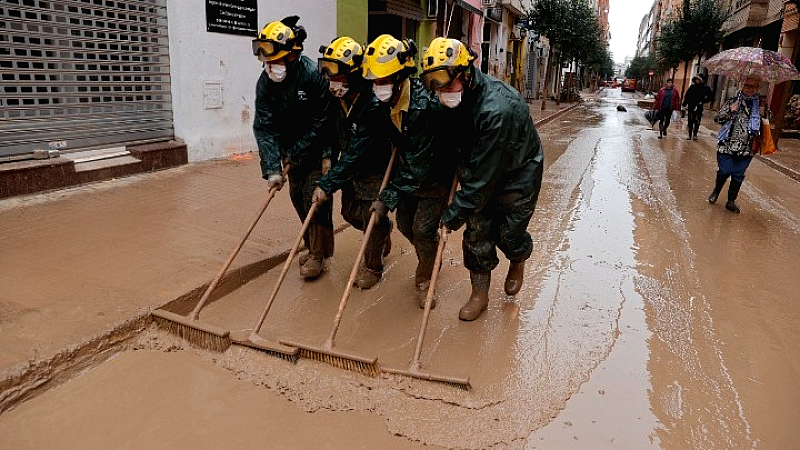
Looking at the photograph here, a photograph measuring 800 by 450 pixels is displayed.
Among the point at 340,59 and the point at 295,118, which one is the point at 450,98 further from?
the point at 295,118

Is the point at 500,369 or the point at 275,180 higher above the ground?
the point at 275,180

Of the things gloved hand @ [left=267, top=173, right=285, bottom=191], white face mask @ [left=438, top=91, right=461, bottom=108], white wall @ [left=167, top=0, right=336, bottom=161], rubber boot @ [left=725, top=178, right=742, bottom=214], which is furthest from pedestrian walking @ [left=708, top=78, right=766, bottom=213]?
white wall @ [left=167, top=0, right=336, bottom=161]

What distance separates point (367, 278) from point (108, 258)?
1862 millimetres

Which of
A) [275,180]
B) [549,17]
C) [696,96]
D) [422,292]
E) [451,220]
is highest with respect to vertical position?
[549,17]

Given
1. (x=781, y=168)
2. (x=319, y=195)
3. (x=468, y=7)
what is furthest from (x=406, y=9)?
(x=319, y=195)

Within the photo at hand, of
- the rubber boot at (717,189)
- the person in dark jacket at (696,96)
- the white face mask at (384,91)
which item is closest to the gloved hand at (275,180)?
the white face mask at (384,91)

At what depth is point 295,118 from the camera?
3.99 meters

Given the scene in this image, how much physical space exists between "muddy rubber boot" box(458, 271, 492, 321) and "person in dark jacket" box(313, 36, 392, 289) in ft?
2.52

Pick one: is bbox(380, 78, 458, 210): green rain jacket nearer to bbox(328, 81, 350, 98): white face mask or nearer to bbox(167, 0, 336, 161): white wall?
bbox(328, 81, 350, 98): white face mask

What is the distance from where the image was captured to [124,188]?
598cm

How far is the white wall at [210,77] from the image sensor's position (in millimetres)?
7254

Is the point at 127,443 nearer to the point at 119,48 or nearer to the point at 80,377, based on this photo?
the point at 80,377

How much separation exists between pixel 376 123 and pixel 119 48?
4.64 meters

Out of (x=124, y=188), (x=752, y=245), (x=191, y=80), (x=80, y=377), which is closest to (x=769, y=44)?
(x=752, y=245)
